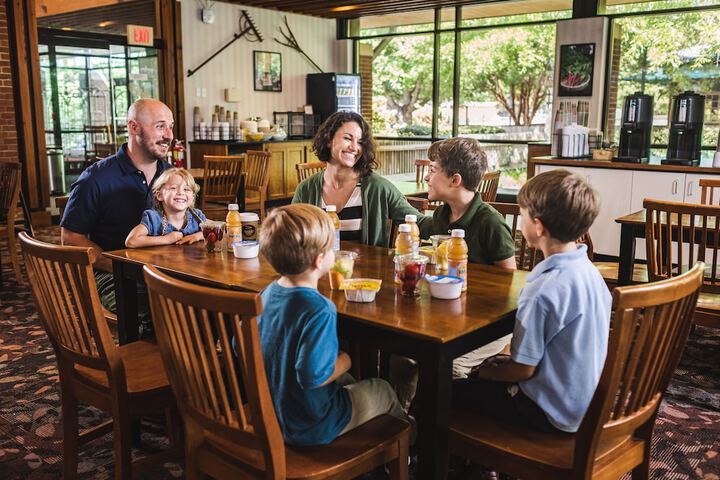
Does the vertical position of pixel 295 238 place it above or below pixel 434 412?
above

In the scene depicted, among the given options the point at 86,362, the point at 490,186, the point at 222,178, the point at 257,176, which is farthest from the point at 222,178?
the point at 86,362

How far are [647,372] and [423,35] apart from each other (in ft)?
30.2

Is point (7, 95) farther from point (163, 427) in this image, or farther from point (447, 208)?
point (447, 208)

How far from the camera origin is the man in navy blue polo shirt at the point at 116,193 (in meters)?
3.07

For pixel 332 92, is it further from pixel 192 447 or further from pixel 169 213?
pixel 192 447

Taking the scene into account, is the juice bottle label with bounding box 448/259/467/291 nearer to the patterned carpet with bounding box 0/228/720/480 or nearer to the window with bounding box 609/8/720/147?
the patterned carpet with bounding box 0/228/720/480

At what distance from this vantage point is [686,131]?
223 inches

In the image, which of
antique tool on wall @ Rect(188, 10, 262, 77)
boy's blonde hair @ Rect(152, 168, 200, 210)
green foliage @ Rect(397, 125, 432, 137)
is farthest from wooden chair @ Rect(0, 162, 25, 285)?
green foliage @ Rect(397, 125, 432, 137)

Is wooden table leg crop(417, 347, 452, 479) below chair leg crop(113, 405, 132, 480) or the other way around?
the other way around

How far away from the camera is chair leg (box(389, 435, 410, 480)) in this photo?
1845 mm

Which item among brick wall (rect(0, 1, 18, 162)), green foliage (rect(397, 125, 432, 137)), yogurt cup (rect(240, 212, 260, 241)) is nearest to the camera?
yogurt cup (rect(240, 212, 260, 241))

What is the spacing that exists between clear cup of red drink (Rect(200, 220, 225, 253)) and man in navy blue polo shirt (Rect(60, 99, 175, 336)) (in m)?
0.53

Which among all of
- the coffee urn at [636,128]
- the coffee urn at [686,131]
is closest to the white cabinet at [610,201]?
the coffee urn at [636,128]

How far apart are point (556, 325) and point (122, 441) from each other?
4.46 feet
